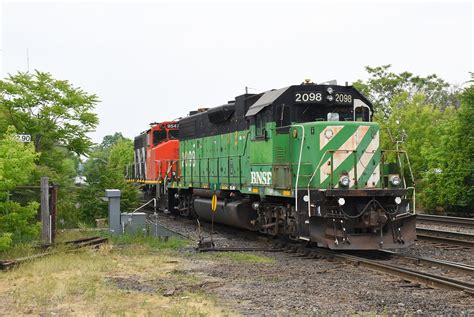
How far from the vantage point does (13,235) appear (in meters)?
11.8

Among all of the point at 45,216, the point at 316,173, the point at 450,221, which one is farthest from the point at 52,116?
the point at 450,221

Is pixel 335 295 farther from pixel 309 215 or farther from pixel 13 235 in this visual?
pixel 13 235

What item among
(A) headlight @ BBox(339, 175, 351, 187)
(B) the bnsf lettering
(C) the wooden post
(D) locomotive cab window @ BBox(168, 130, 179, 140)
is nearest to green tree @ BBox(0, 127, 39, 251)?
(C) the wooden post

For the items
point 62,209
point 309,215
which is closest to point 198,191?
point 62,209

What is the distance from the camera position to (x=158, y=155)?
23812mm

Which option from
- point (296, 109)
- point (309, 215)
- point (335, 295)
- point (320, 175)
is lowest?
point (335, 295)

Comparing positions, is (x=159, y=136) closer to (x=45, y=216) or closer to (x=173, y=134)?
(x=173, y=134)

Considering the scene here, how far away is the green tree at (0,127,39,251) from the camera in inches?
436

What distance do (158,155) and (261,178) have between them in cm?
1091

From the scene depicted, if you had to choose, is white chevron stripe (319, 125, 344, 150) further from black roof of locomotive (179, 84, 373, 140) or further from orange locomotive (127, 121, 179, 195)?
orange locomotive (127, 121, 179, 195)

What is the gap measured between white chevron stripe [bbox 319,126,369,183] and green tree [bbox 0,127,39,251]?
5.61 meters

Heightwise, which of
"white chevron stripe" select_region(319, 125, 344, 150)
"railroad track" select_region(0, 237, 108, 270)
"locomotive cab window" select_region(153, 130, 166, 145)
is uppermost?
"locomotive cab window" select_region(153, 130, 166, 145)

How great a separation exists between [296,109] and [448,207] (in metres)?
14.5

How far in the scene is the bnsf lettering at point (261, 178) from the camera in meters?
13.1
